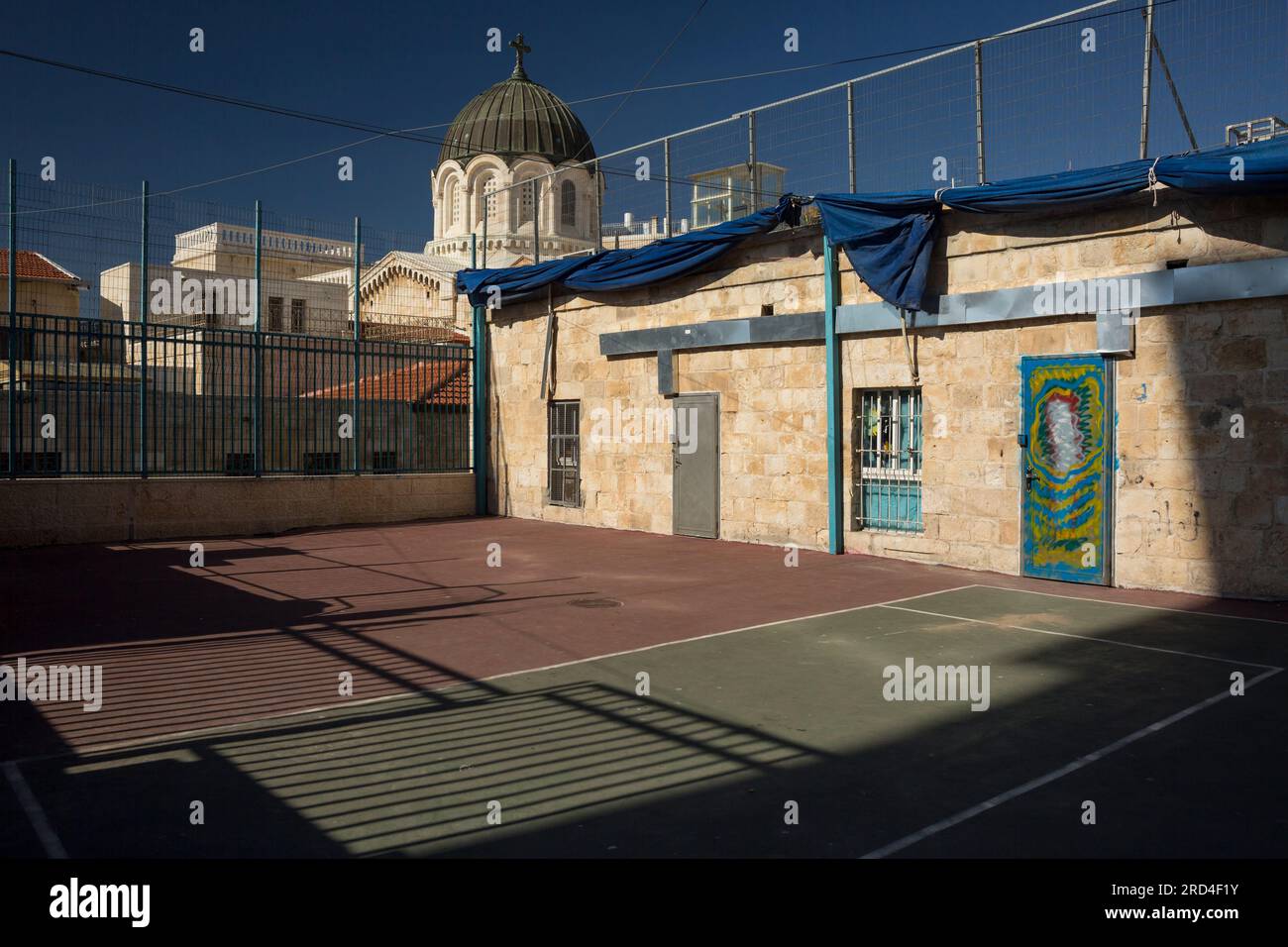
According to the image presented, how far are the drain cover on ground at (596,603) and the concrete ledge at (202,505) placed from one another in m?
9.05

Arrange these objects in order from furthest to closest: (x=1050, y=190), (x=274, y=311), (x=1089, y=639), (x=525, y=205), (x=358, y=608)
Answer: (x=525, y=205) < (x=274, y=311) < (x=1050, y=190) < (x=358, y=608) < (x=1089, y=639)

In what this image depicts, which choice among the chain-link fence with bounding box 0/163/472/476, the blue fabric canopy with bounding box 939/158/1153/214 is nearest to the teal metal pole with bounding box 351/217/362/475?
the chain-link fence with bounding box 0/163/472/476

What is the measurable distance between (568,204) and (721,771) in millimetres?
41222

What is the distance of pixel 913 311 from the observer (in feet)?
42.4

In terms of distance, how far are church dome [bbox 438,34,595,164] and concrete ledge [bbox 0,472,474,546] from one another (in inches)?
1079

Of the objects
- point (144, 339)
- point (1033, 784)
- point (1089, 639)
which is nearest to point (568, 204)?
point (144, 339)

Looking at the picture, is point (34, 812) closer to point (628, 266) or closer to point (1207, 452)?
point (1207, 452)

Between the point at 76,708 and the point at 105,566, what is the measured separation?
24.3 feet

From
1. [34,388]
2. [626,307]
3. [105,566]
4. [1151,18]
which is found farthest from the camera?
[626,307]

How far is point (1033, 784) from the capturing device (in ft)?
16.3

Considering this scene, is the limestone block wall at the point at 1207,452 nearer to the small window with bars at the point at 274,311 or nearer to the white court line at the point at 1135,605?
the white court line at the point at 1135,605
